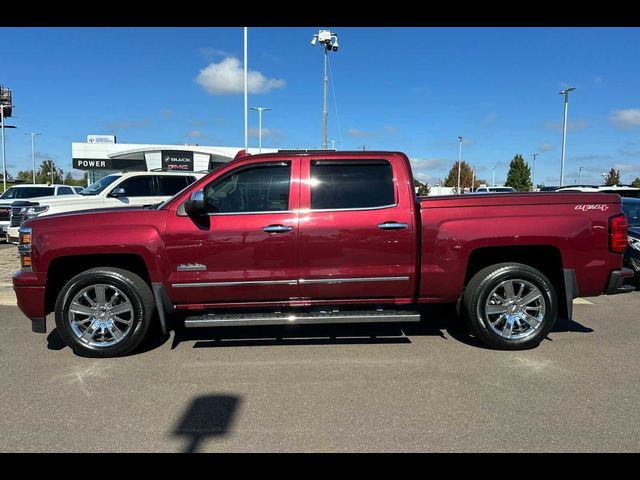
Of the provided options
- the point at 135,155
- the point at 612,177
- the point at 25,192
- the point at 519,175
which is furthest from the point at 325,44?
the point at 612,177

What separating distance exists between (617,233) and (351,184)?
272 centimetres

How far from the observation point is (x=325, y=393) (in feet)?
12.3

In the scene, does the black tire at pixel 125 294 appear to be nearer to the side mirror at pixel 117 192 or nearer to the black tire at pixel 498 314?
the black tire at pixel 498 314

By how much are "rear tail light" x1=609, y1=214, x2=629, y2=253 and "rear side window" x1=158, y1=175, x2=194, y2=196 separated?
8624 mm

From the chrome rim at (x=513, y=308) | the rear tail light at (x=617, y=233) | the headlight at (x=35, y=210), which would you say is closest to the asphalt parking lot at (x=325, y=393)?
the chrome rim at (x=513, y=308)

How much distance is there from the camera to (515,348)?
15.5 feet

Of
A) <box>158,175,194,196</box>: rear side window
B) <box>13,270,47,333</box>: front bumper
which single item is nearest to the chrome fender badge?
<box>13,270,47,333</box>: front bumper

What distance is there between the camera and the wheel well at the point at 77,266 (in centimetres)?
462

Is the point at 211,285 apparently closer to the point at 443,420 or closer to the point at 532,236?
the point at 443,420

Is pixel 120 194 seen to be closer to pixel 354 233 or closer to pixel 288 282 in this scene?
pixel 288 282

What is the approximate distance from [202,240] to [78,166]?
45.0 meters

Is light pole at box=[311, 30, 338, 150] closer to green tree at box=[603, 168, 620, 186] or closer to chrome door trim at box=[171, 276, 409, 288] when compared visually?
chrome door trim at box=[171, 276, 409, 288]

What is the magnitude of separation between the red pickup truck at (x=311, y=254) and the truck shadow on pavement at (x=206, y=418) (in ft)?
2.92

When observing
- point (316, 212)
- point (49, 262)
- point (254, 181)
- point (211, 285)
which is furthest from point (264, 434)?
point (49, 262)
